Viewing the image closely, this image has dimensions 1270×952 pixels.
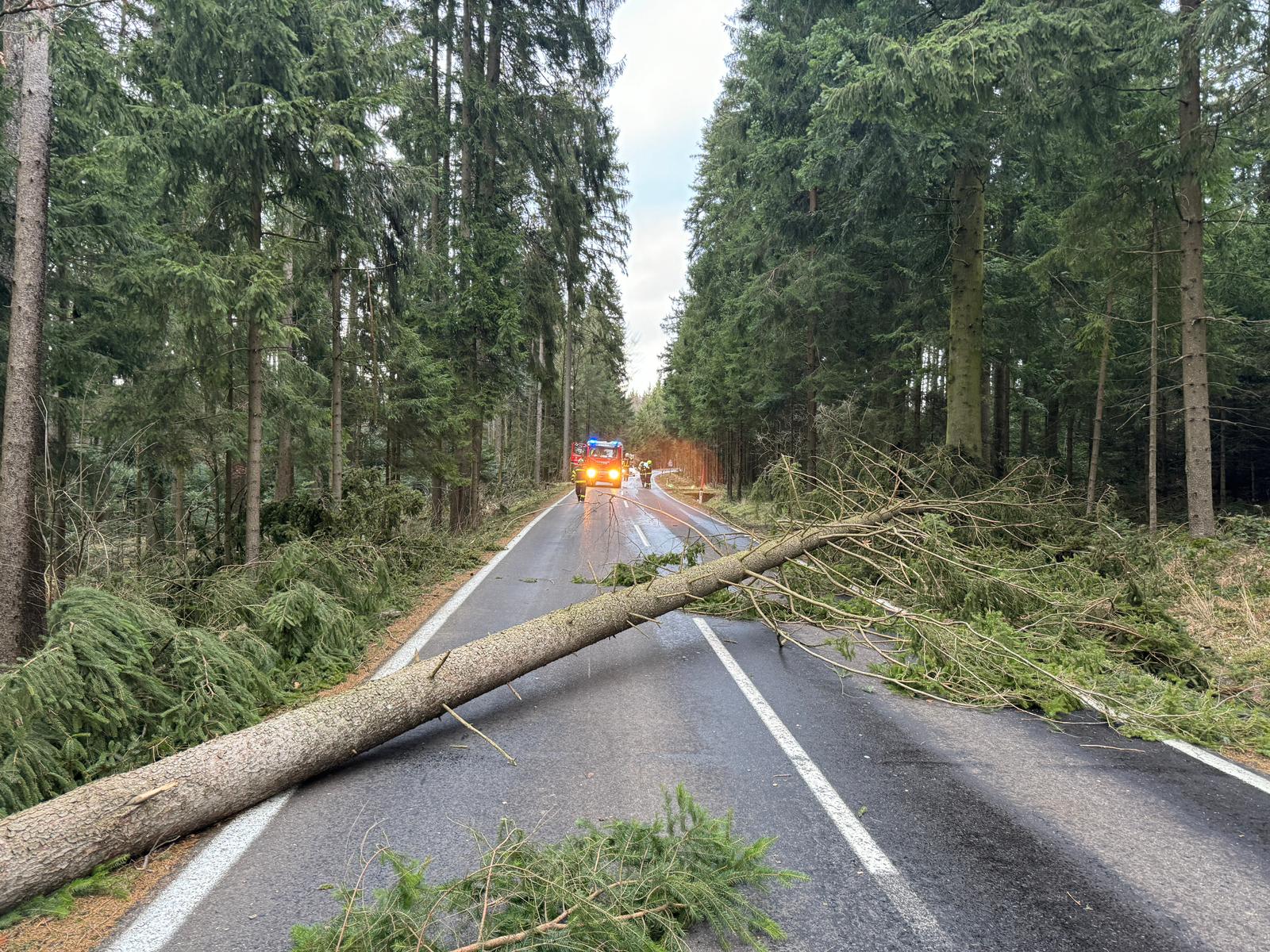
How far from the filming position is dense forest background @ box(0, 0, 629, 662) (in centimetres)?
637

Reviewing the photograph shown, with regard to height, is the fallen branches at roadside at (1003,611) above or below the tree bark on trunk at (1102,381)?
below

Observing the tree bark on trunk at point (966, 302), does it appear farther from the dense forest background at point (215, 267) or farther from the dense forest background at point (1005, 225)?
the dense forest background at point (215, 267)

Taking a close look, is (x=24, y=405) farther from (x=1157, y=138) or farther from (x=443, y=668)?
(x=1157, y=138)

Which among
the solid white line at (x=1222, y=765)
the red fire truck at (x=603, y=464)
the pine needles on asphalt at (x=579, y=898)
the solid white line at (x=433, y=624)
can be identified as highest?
the red fire truck at (x=603, y=464)

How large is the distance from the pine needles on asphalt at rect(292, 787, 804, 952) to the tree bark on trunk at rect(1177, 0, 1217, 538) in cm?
1121

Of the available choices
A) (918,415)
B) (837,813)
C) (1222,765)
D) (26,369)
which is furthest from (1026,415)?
(26,369)

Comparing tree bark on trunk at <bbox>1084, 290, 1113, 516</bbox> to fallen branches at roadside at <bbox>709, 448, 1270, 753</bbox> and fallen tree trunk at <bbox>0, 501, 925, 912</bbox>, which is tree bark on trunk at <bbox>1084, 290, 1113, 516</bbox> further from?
fallen tree trunk at <bbox>0, 501, 925, 912</bbox>

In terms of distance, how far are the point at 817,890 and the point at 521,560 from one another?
10.0 meters

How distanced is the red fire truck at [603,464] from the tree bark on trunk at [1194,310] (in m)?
14.0

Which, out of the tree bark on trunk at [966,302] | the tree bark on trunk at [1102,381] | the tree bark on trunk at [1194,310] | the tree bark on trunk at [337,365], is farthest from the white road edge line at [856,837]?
the tree bark on trunk at [1102,381]

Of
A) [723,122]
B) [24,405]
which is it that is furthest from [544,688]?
[723,122]

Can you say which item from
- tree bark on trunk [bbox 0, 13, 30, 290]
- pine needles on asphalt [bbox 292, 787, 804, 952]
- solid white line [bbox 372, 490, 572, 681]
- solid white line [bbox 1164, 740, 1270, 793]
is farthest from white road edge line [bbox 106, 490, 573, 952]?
tree bark on trunk [bbox 0, 13, 30, 290]

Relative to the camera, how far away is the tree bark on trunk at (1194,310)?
10219 mm

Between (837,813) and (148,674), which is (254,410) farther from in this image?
(837,813)
